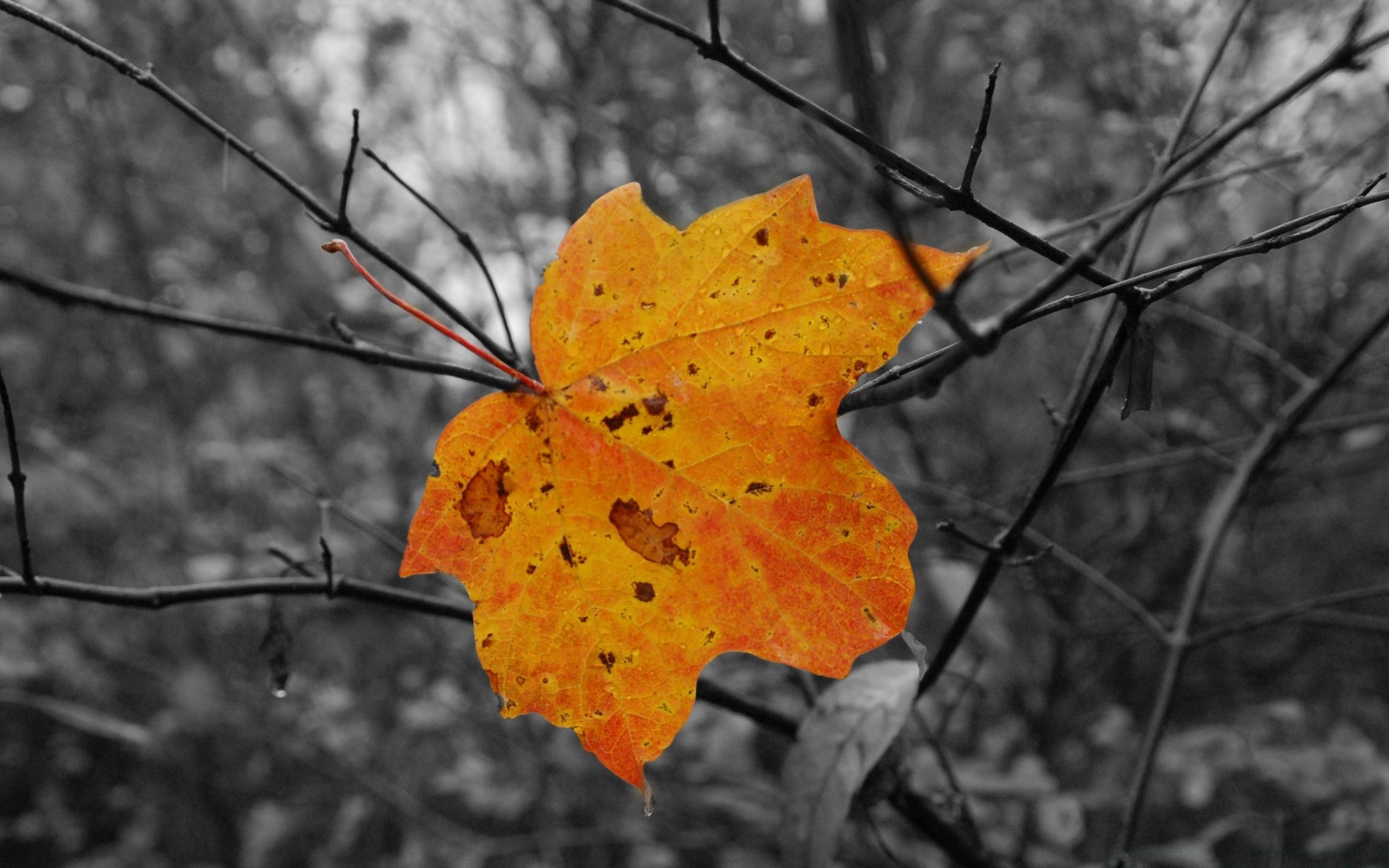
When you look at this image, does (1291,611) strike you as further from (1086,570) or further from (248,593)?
(248,593)

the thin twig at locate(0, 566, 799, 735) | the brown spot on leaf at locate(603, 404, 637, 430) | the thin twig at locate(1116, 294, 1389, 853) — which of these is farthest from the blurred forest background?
the brown spot on leaf at locate(603, 404, 637, 430)

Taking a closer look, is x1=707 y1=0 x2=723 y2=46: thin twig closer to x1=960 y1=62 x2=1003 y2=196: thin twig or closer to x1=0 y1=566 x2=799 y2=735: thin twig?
x1=960 y1=62 x2=1003 y2=196: thin twig

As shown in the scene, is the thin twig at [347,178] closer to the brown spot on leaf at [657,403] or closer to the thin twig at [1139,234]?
the brown spot on leaf at [657,403]

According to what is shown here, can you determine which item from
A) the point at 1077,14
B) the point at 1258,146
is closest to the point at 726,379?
the point at 1258,146

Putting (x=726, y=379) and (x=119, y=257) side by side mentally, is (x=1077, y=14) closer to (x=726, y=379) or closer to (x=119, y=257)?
(x=726, y=379)

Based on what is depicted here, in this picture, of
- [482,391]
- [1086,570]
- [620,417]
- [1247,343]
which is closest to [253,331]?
[620,417]

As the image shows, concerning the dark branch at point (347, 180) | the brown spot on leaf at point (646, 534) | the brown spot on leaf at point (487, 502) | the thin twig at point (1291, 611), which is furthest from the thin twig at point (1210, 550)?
the dark branch at point (347, 180)

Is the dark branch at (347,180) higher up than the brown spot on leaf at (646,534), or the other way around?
the dark branch at (347,180)
